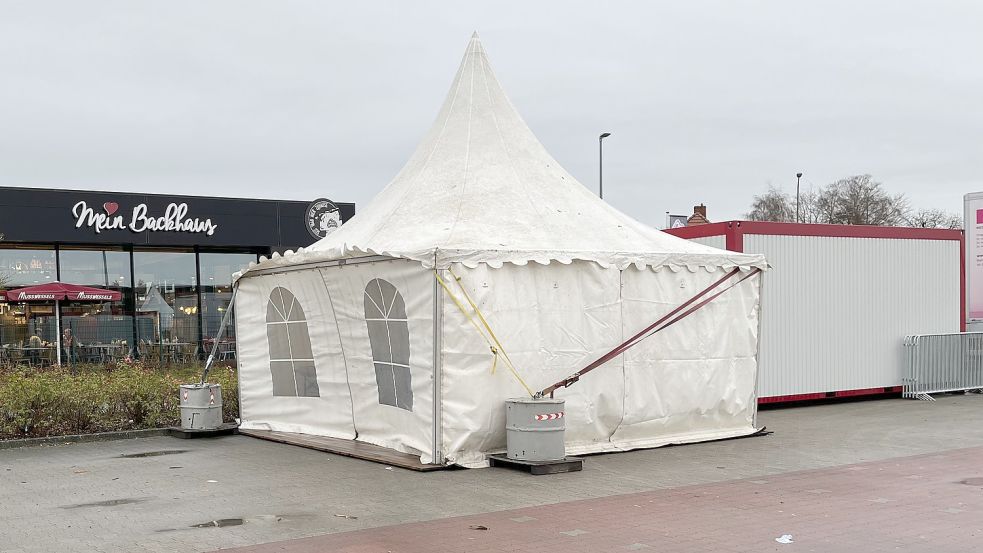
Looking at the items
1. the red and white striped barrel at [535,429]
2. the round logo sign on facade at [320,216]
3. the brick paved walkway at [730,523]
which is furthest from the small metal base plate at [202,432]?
the round logo sign on facade at [320,216]

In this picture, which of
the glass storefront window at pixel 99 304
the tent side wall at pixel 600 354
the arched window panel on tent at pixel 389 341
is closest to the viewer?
the tent side wall at pixel 600 354

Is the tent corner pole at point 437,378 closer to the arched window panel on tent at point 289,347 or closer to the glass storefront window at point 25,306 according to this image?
the arched window panel on tent at point 289,347

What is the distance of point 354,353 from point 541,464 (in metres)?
3.50

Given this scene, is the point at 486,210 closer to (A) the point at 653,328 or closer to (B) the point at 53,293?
(A) the point at 653,328

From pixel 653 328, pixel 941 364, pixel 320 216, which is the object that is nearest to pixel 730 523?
pixel 653 328

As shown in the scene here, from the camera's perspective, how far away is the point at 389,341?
41.2ft

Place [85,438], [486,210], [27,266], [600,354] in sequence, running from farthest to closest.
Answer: [27,266] → [85,438] → [486,210] → [600,354]

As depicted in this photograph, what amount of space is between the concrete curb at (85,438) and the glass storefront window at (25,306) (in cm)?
1163

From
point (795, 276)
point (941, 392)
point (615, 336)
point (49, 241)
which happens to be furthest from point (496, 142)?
point (49, 241)

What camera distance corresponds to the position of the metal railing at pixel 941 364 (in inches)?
774

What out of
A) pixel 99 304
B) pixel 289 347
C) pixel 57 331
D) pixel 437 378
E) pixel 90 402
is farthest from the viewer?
pixel 99 304

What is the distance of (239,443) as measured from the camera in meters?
14.1

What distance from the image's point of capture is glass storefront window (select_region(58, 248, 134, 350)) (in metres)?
25.4

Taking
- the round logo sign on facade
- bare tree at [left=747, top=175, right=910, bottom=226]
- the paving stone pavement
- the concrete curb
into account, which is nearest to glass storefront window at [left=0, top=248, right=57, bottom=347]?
the round logo sign on facade
